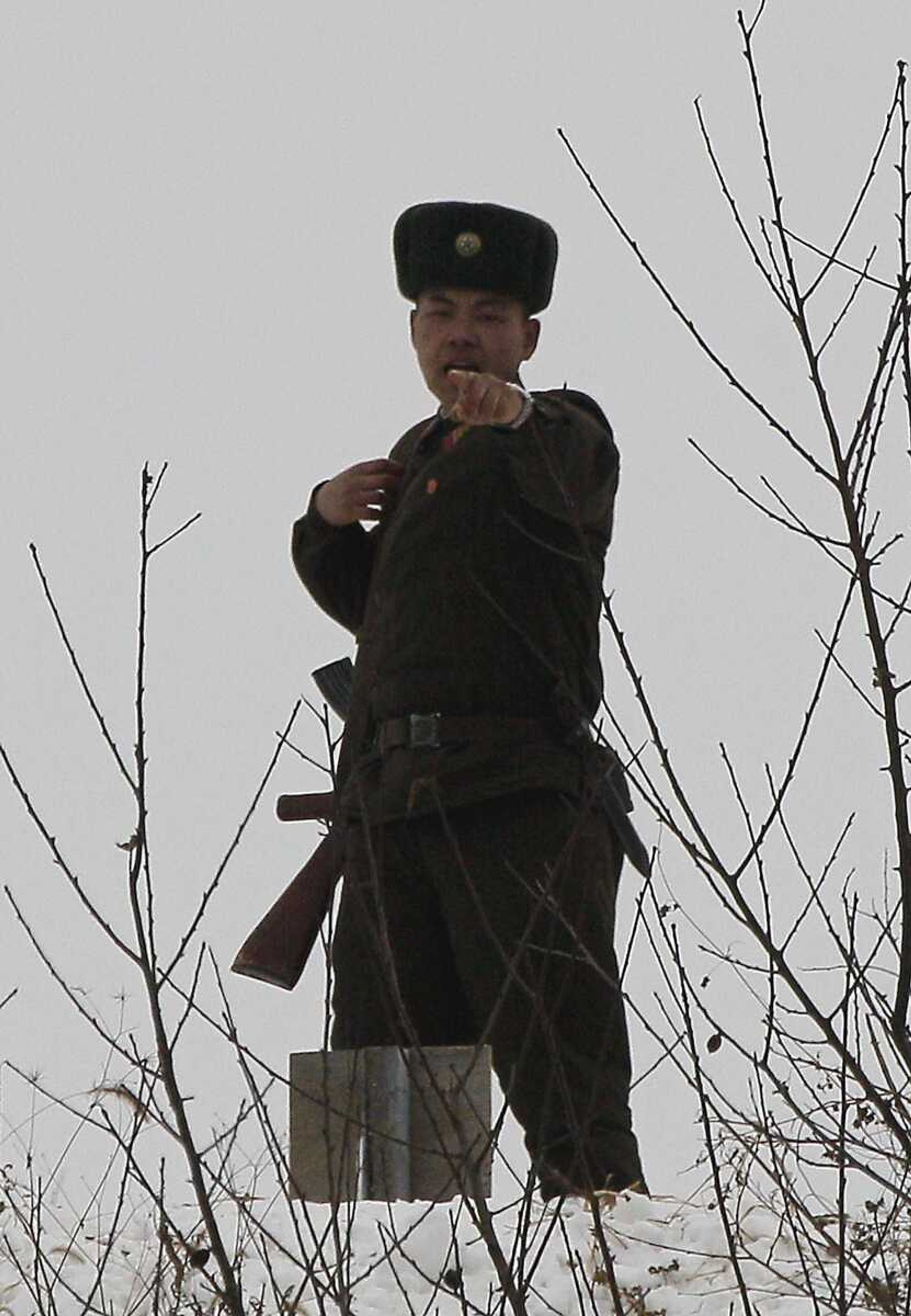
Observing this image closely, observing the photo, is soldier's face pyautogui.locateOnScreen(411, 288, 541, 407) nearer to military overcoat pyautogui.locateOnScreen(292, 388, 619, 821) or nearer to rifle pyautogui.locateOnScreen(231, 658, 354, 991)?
military overcoat pyautogui.locateOnScreen(292, 388, 619, 821)

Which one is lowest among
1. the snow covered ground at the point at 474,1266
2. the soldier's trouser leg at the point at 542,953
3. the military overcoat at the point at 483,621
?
the snow covered ground at the point at 474,1266

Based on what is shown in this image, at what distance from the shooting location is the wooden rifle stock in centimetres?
359

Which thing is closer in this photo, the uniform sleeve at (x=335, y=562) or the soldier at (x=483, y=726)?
the soldier at (x=483, y=726)

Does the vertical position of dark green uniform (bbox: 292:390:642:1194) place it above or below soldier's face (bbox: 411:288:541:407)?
below

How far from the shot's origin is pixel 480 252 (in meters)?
3.71

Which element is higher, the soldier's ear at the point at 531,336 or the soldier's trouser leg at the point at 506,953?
the soldier's ear at the point at 531,336

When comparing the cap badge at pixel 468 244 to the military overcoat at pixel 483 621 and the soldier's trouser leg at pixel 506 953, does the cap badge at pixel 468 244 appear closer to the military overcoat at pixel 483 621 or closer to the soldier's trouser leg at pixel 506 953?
the military overcoat at pixel 483 621

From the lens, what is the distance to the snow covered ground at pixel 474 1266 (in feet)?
9.73

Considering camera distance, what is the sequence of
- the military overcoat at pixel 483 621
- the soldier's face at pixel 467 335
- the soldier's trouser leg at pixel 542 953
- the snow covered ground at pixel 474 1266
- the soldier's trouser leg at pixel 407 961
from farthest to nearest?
1. the soldier's face at pixel 467 335
2. the soldier's trouser leg at pixel 407 961
3. the military overcoat at pixel 483 621
4. the soldier's trouser leg at pixel 542 953
5. the snow covered ground at pixel 474 1266

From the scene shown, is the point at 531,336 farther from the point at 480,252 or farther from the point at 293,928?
the point at 293,928

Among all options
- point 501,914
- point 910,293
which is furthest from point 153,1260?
point 910,293

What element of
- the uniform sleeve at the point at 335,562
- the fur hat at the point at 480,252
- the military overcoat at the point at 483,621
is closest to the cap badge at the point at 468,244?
the fur hat at the point at 480,252

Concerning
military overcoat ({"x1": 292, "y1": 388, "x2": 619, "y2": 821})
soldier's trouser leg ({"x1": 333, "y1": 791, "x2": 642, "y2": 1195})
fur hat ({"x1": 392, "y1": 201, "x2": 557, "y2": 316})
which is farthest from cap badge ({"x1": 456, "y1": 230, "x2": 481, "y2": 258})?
Answer: soldier's trouser leg ({"x1": 333, "y1": 791, "x2": 642, "y2": 1195})

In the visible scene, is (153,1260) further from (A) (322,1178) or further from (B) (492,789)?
(B) (492,789)
